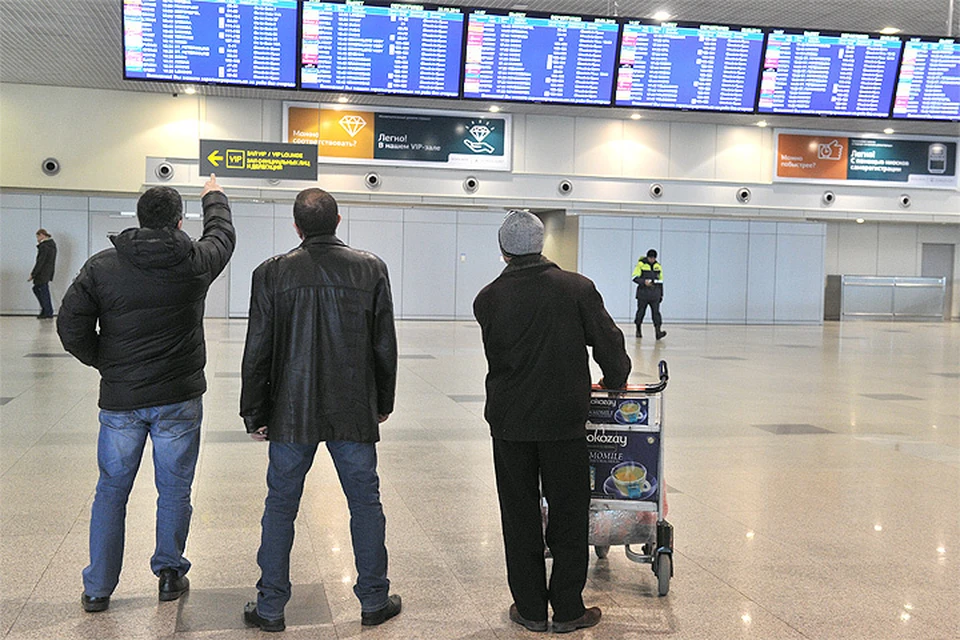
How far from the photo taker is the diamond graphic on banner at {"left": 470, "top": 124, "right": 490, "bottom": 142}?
813 inches

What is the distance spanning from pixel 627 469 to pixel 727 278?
70.5 ft

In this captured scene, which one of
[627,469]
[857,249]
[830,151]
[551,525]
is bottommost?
[551,525]

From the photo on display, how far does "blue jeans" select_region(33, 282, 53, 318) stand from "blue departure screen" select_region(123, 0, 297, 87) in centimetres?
1177

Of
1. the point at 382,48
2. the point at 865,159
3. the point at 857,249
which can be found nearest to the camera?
the point at 382,48

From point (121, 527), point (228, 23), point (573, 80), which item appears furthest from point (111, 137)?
point (121, 527)

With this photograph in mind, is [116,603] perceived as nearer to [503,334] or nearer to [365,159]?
[503,334]

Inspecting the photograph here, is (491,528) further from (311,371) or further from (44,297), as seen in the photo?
(44,297)

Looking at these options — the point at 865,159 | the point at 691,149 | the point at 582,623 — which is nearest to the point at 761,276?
the point at 865,159

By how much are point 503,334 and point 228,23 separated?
24.9 feet

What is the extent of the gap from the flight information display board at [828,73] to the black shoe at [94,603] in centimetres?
981

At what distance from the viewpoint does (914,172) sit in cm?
2284

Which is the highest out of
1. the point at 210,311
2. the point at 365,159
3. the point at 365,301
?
the point at 365,159

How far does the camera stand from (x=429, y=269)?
23781 millimetres

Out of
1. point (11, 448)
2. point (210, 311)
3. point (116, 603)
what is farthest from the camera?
point (210, 311)
